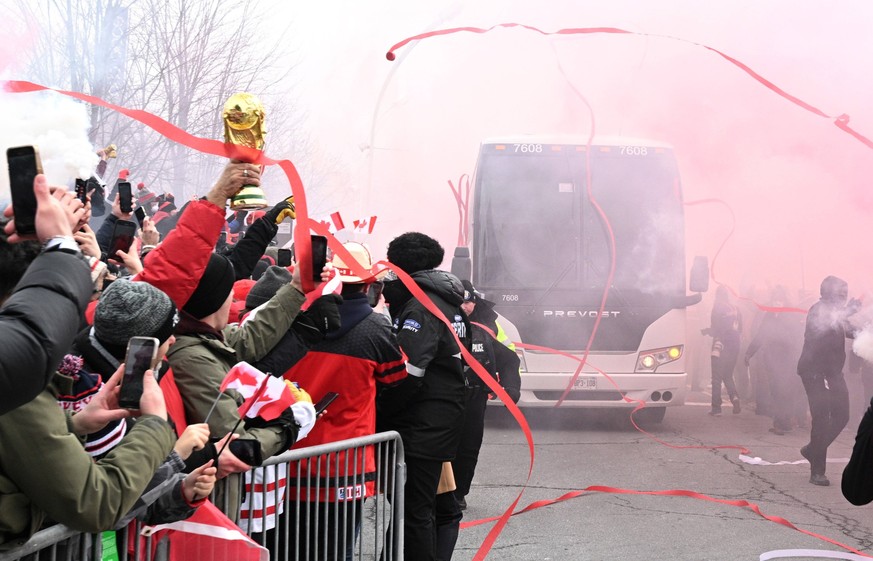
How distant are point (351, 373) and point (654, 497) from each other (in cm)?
382

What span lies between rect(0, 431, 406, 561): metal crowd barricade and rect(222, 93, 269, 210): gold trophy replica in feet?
3.03

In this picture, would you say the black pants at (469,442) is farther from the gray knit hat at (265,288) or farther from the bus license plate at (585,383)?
the bus license plate at (585,383)

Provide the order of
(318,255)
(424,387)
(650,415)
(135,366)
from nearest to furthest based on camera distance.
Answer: (135,366) → (318,255) → (424,387) → (650,415)

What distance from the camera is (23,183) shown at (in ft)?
6.33

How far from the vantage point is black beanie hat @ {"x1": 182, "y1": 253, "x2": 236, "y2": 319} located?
331 centimetres

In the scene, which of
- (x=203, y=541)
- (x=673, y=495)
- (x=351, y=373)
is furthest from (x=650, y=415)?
(x=203, y=541)

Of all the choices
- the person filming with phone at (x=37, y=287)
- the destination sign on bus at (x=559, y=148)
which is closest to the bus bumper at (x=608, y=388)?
the destination sign on bus at (x=559, y=148)

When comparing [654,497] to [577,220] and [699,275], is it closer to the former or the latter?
[699,275]

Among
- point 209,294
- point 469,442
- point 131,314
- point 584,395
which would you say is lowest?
point 584,395

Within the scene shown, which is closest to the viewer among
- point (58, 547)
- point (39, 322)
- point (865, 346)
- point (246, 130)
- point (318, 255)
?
point (39, 322)

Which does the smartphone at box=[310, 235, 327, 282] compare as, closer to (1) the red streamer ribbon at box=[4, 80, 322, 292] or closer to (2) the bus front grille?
(1) the red streamer ribbon at box=[4, 80, 322, 292]

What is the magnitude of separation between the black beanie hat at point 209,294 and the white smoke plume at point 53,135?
557mm

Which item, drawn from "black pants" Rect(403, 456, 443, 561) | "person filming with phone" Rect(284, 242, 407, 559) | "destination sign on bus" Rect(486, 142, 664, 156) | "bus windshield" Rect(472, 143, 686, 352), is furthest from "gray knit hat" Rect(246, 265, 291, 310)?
"destination sign on bus" Rect(486, 142, 664, 156)

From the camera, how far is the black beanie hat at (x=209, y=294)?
130 inches
